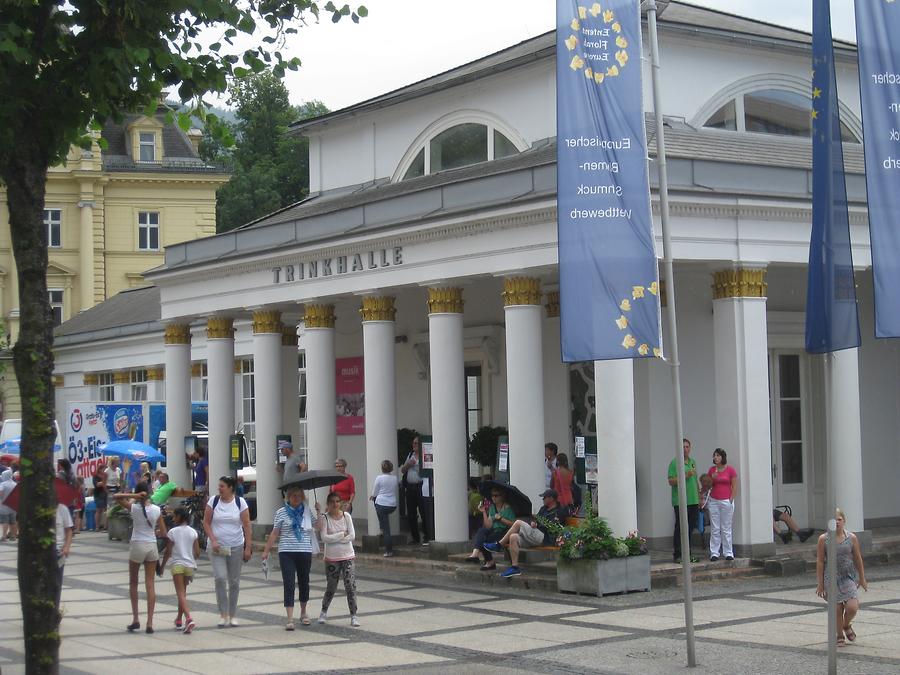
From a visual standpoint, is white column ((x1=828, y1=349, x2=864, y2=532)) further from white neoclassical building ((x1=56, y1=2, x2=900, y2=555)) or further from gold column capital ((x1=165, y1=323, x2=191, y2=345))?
gold column capital ((x1=165, y1=323, x2=191, y2=345))

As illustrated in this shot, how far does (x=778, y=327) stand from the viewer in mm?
23312

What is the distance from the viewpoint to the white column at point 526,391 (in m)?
20.4

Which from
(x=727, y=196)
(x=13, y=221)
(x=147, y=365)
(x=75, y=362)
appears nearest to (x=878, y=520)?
(x=727, y=196)

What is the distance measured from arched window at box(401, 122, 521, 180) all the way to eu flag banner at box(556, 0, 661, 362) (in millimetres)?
10701

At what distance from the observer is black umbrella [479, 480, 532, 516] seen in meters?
19.6

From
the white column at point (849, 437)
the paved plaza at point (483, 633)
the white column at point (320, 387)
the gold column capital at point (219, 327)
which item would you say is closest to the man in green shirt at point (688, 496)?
the paved plaza at point (483, 633)

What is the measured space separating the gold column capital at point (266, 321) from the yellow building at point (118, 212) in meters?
36.7

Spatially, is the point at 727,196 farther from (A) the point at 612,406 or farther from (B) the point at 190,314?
(B) the point at 190,314

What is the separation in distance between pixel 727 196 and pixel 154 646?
10.5m

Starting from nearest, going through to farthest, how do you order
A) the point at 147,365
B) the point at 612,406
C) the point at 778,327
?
the point at 612,406
the point at 778,327
the point at 147,365

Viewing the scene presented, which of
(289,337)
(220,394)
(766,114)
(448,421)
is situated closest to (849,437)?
(448,421)

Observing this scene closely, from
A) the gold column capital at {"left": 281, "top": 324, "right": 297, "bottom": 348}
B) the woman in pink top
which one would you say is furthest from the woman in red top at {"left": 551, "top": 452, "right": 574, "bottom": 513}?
the gold column capital at {"left": 281, "top": 324, "right": 297, "bottom": 348}

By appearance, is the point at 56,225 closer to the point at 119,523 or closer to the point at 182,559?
the point at 119,523

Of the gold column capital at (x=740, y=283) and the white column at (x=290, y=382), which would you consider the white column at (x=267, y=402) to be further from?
the gold column capital at (x=740, y=283)
